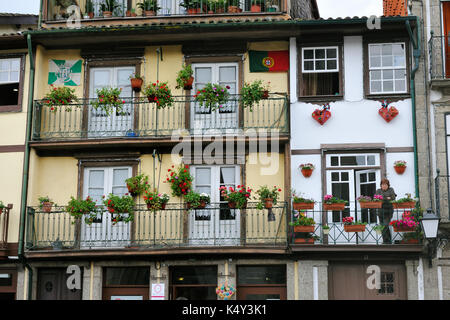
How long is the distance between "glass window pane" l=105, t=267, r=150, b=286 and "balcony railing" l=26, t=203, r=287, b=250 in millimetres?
670

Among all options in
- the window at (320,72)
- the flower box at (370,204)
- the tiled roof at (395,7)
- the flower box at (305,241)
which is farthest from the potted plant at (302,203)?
the tiled roof at (395,7)

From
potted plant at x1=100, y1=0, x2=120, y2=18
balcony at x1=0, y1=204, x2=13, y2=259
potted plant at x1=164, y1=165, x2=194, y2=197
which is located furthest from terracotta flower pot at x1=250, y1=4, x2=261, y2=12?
balcony at x1=0, y1=204, x2=13, y2=259

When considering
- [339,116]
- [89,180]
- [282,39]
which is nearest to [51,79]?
[89,180]

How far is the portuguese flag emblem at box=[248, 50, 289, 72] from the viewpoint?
2253 cm

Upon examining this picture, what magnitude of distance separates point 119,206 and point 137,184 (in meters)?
0.89

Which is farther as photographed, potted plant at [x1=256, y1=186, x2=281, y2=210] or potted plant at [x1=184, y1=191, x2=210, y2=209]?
potted plant at [x1=184, y1=191, x2=210, y2=209]

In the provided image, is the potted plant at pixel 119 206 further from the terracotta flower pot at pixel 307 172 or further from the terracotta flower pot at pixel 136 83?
the terracotta flower pot at pixel 307 172

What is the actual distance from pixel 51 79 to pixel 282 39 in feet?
20.1

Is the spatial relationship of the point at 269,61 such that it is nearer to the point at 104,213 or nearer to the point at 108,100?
the point at 108,100

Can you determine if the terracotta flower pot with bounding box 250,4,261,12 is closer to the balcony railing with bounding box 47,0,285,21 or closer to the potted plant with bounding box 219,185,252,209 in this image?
the balcony railing with bounding box 47,0,285,21

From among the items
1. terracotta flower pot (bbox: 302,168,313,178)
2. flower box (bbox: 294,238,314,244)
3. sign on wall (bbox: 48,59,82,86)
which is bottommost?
flower box (bbox: 294,238,314,244)

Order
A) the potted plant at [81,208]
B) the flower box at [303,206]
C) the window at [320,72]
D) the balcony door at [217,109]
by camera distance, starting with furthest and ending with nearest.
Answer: the balcony door at [217,109] < the window at [320,72] < the potted plant at [81,208] < the flower box at [303,206]

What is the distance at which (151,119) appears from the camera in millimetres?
Answer: 22516

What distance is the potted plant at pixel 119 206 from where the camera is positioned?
21297mm
